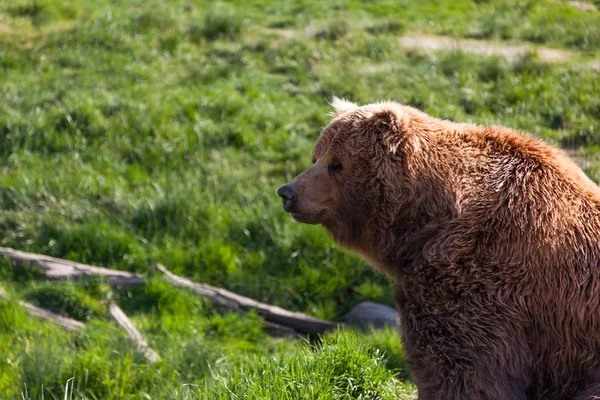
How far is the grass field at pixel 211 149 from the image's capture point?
570 cm

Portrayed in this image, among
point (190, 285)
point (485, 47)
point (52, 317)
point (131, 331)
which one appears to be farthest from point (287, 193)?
point (485, 47)

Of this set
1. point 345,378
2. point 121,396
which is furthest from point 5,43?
point 345,378

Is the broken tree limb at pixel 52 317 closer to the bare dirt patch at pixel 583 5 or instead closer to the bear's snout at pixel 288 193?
the bear's snout at pixel 288 193

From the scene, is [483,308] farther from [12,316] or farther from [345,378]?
[12,316]

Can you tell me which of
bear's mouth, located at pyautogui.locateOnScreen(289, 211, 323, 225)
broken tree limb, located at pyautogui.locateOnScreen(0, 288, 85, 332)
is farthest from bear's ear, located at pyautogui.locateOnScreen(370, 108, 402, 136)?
broken tree limb, located at pyautogui.locateOnScreen(0, 288, 85, 332)

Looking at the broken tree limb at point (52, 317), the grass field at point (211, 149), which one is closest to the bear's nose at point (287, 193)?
the grass field at point (211, 149)

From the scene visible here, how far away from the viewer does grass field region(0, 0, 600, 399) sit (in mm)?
5695

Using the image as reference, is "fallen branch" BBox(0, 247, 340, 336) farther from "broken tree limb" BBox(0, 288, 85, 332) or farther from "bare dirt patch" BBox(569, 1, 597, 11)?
"bare dirt patch" BBox(569, 1, 597, 11)

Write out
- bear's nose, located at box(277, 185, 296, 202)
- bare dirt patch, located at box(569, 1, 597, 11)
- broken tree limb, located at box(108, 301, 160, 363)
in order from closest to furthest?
bear's nose, located at box(277, 185, 296, 202) → broken tree limb, located at box(108, 301, 160, 363) → bare dirt patch, located at box(569, 1, 597, 11)

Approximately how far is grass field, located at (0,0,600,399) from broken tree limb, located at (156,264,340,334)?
0.14 meters

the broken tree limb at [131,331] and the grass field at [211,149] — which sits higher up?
the grass field at [211,149]

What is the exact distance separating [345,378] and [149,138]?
5467mm

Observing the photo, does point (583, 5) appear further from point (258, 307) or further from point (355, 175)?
point (355, 175)

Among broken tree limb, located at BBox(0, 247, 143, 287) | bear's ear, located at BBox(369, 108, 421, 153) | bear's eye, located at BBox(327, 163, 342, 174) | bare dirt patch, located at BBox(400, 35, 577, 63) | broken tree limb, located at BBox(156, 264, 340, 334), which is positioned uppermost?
bear's ear, located at BBox(369, 108, 421, 153)
